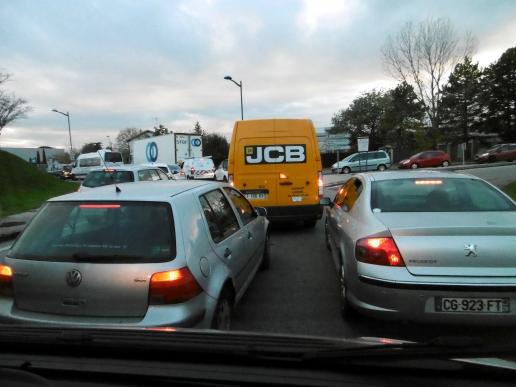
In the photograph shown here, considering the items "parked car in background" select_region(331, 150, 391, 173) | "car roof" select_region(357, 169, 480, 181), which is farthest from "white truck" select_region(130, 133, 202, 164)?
"car roof" select_region(357, 169, 480, 181)

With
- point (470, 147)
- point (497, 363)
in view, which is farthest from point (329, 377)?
point (470, 147)

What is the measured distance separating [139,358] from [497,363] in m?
1.36

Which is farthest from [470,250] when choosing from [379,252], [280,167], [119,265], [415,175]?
[280,167]

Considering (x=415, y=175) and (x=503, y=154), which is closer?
(x=415, y=175)

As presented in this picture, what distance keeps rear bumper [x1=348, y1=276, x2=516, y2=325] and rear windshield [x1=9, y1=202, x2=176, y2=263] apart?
1731mm

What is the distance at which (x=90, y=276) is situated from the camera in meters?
3.14

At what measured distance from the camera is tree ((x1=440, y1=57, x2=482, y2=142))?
178 feet

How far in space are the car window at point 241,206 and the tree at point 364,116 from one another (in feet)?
210

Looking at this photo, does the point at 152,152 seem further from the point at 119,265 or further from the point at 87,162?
the point at 119,265

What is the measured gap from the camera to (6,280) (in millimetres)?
3363

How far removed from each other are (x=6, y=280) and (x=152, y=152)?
107 feet

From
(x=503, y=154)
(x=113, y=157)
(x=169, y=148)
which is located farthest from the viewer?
(x=503, y=154)

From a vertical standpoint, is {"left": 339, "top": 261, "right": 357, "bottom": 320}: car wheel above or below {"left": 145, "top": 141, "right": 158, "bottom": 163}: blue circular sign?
below

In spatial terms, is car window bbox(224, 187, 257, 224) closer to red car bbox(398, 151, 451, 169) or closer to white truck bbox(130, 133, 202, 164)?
white truck bbox(130, 133, 202, 164)
